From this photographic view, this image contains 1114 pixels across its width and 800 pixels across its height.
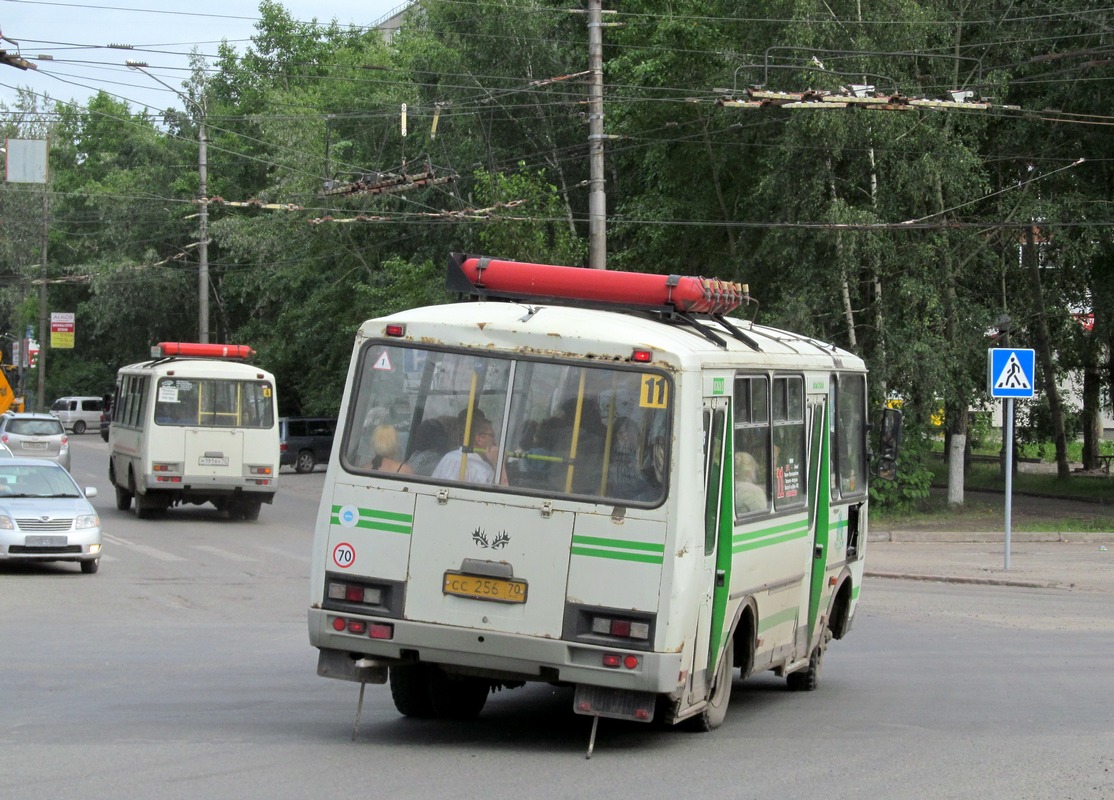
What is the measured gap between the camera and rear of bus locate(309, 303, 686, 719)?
8211 mm

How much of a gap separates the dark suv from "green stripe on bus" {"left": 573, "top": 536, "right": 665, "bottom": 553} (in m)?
41.2

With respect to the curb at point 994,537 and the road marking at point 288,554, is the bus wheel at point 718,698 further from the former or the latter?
the curb at point 994,537

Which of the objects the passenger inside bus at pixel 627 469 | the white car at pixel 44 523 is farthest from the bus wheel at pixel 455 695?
the white car at pixel 44 523

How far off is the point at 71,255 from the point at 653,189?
58.9m

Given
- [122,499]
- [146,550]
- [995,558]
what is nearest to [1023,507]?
[995,558]

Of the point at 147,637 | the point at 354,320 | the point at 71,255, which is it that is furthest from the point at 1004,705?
the point at 71,255

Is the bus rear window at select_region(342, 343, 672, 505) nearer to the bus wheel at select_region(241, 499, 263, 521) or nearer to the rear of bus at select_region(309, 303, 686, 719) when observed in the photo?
the rear of bus at select_region(309, 303, 686, 719)

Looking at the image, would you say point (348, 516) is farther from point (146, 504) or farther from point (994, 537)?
point (146, 504)

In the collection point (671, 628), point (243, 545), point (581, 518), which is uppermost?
point (581, 518)

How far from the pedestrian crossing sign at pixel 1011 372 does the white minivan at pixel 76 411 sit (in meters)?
64.6

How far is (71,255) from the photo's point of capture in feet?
288

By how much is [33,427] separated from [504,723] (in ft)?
110

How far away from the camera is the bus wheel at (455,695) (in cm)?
967

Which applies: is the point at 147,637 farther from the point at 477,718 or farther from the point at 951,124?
the point at 951,124
